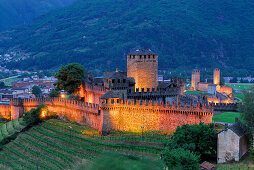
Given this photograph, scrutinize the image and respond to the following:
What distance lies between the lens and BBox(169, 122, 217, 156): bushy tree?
3023cm

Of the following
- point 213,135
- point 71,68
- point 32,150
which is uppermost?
point 71,68

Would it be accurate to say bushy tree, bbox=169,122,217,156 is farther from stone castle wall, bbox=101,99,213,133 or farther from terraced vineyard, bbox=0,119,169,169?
stone castle wall, bbox=101,99,213,133

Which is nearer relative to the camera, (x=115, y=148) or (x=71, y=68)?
(x=115, y=148)

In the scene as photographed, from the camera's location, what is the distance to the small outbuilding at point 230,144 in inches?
1142

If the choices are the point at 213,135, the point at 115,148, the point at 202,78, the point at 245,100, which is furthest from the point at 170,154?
the point at 202,78

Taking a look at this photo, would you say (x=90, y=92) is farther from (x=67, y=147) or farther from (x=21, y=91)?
(x=21, y=91)

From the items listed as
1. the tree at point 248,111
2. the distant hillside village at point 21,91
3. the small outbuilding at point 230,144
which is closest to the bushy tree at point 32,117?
the small outbuilding at point 230,144

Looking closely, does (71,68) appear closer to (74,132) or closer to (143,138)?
(74,132)

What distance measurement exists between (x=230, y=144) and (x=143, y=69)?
683 inches

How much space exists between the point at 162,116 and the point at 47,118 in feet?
60.1

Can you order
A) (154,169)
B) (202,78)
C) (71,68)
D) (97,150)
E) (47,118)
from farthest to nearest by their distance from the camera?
(202,78), (71,68), (47,118), (97,150), (154,169)

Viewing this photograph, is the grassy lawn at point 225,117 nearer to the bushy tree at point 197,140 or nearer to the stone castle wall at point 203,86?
the bushy tree at point 197,140

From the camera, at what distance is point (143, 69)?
143 feet

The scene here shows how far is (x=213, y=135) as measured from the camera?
3050 cm
